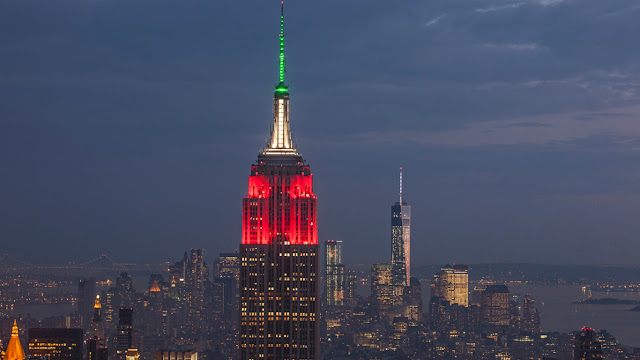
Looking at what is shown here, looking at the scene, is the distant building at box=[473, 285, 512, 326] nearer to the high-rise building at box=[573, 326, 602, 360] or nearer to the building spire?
the high-rise building at box=[573, 326, 602, 360]

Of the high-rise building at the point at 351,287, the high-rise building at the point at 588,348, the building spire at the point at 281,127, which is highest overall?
the building spire at the point at 281,127

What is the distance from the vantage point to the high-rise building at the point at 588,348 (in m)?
110

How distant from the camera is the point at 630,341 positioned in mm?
134750

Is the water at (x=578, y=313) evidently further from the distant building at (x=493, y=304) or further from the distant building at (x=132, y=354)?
the distant building at (x=132, y=354)

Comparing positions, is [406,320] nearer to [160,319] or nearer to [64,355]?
[160,319]

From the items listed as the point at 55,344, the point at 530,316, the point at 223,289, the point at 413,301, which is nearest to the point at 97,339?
the point at 55,344

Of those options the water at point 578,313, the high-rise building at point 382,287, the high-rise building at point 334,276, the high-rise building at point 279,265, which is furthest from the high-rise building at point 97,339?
the water at point 578,313

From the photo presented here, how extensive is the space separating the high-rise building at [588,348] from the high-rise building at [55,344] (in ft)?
148

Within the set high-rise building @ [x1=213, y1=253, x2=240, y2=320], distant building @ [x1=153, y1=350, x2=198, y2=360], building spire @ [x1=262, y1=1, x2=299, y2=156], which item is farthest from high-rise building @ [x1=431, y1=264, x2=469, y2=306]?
building spire @ [x1=262, y1=1, x2=299, y2=156]

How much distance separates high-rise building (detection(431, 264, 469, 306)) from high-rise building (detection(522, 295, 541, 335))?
431 inches

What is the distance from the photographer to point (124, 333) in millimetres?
124000

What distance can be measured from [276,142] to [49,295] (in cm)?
6283

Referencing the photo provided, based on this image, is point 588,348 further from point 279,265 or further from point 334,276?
point 279,265

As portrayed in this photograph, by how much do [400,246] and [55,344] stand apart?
278 ft
